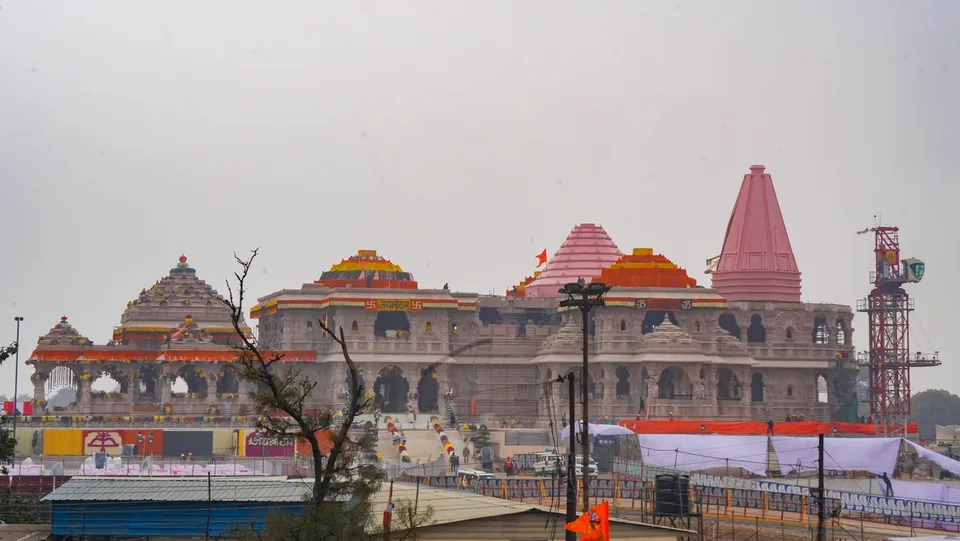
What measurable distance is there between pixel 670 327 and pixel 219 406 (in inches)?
1127

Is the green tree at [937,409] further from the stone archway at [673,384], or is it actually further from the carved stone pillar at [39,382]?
the carved stone pillar at [39,382]

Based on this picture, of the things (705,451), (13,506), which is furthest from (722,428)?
(13,506)

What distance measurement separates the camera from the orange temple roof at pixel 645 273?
384 ft

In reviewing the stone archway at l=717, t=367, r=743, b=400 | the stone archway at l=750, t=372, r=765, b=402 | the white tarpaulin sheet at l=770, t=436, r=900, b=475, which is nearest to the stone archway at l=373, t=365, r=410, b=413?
the stone archway at l=717, t=367, r=743, b=400

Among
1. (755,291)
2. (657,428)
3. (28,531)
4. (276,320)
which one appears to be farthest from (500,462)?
(28,531)

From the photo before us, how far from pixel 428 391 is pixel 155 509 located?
59.3 m

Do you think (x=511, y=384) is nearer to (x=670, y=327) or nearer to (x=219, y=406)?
(x=670, y=327)

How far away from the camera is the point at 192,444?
329 ft

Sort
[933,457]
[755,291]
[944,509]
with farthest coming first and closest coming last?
[755,291]
[933,457]
[944,509]

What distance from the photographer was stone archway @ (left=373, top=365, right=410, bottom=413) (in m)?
113

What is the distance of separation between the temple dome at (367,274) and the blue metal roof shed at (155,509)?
5840cm

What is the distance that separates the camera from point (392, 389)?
11612cm

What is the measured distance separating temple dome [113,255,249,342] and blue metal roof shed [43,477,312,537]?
5881 cm

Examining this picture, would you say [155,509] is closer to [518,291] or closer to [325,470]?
[325,470]
